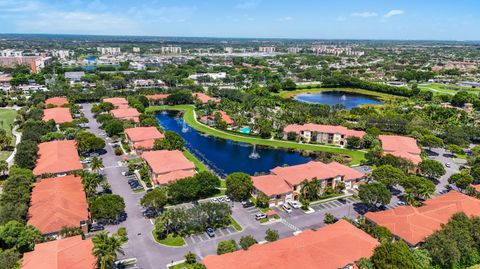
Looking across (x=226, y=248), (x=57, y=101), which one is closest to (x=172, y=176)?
(x=226, y=248)

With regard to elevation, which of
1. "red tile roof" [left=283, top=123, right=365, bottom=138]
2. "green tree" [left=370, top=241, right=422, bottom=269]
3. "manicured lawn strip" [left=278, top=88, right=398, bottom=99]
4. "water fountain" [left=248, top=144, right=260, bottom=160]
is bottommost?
"water fountain" [left=248, top=144, right=260, bottom=160]

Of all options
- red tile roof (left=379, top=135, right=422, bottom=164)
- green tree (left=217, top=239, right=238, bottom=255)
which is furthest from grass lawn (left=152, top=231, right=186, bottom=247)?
red tile roof (left=379, top=135, right=422, bottom=164)

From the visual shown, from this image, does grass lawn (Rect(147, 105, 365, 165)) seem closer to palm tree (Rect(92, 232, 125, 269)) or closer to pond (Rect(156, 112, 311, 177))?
pond (Rect(156, 112, 311, 177))

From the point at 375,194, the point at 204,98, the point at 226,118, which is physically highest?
the point at 204,98

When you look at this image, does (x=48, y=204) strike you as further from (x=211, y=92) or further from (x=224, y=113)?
(x=211, y=92)

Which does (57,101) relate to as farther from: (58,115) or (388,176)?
(388,176)

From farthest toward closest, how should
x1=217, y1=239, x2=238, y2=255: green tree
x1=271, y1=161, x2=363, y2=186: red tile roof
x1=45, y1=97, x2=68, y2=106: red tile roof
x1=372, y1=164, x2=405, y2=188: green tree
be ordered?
x1=45, y1=97, x2=68, y2=106: red tile roof
x1=271, y1=161, x2=363, y2=186: red tile roof
x1=372, y1=164, x2=405, y2=188: green tree
x1=217, y1=239, x2=238, y2=255: green tree
